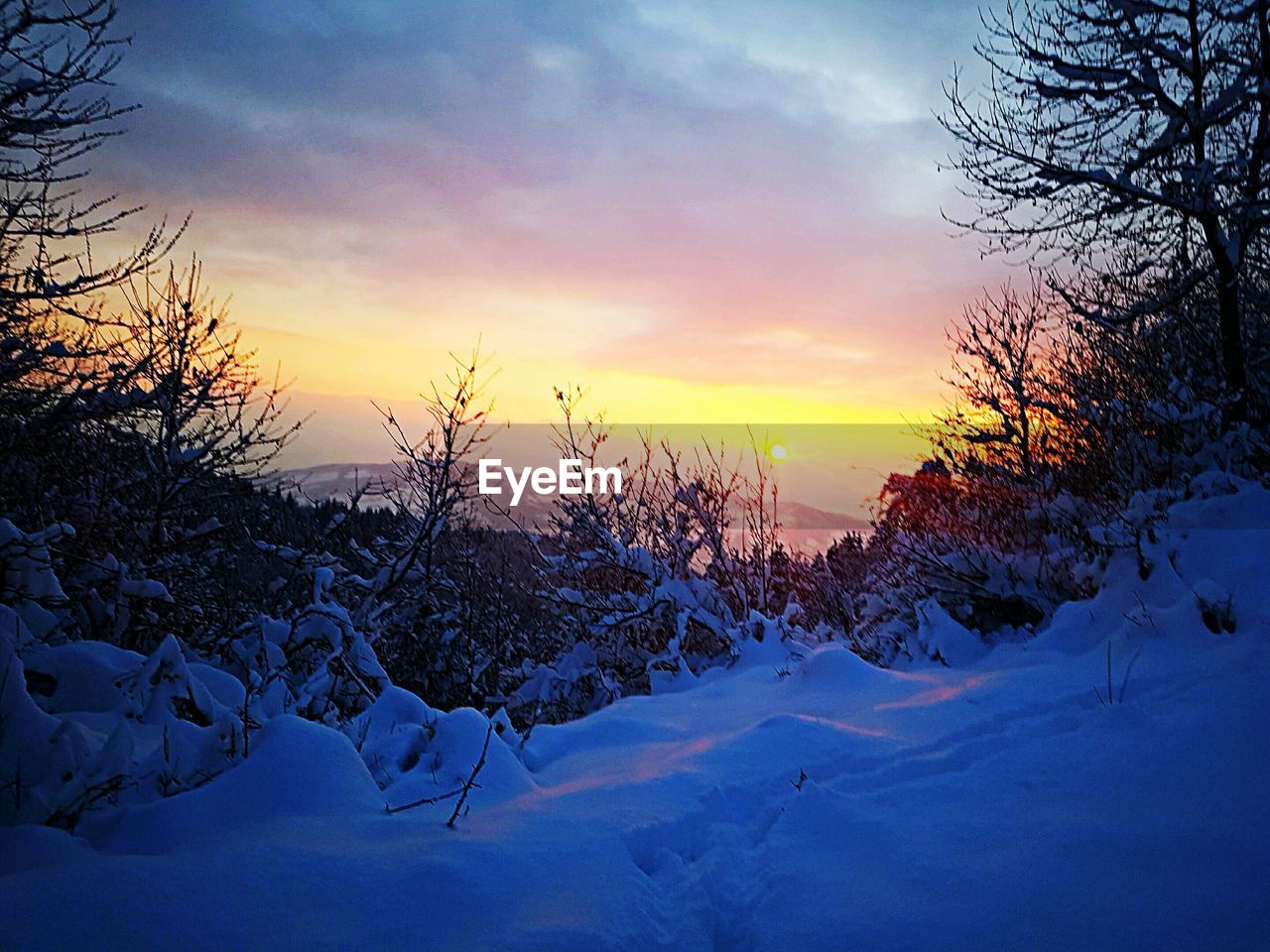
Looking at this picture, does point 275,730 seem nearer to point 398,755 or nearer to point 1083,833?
point 398,755

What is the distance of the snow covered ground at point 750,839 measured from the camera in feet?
5.92

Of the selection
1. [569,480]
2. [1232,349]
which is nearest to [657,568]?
[569,480]

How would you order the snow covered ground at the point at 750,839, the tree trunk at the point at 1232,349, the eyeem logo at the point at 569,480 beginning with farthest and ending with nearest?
the eyeem logo at the point at 569,480
the tree trunk at the point at 1232,349
the snow covered ground at the point at 750,839

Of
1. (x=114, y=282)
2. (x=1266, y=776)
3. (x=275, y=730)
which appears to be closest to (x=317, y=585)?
(x=275, y=730)

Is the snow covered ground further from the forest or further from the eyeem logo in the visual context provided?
the eyeem logo

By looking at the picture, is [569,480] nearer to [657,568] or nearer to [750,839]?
[657,568]

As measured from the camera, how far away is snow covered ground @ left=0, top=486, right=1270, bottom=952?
1805 millimetres

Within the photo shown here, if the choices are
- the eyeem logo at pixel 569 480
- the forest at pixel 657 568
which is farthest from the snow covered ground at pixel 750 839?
the eyeem logo at pixel 569 480

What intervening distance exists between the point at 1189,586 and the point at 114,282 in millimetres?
9157

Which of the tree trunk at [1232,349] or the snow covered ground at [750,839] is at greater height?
the tree trunk at [1232,349]

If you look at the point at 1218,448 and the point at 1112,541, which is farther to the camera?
the point at 1218,448

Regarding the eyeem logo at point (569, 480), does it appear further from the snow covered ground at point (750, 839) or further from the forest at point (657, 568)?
the snow covered ground at point (750, 839)

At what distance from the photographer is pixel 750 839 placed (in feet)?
8.59

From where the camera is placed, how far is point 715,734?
13.0ft
